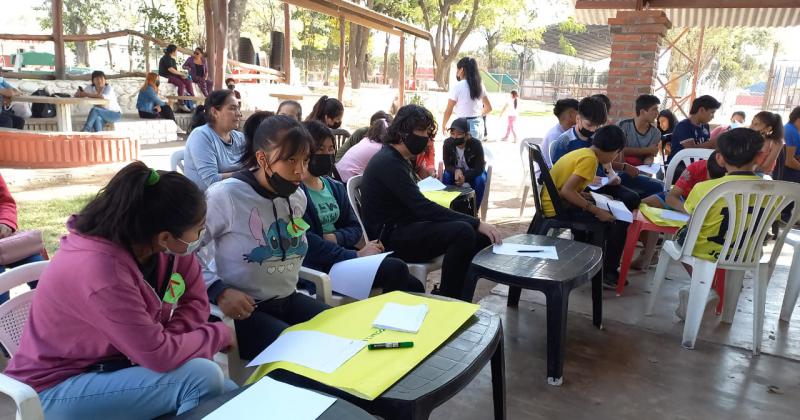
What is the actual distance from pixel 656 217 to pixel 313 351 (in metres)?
2.96

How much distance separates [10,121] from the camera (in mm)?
8398

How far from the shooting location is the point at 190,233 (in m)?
1.55

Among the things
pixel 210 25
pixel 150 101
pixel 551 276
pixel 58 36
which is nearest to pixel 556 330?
pixel 551 276

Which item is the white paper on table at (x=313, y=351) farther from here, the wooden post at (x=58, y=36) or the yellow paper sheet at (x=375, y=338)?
the wooden post at (x=58, y=36)

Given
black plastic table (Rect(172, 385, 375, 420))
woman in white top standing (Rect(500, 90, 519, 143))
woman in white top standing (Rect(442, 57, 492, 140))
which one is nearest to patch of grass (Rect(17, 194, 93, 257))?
black plastic table (Rect(172, 385, 375, 420))

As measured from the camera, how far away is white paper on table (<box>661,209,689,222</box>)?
12.0ft

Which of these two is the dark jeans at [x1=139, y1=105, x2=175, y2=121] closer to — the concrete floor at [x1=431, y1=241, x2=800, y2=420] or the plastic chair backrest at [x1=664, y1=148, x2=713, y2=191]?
the concrete floor at [x1=431, y1=241, x2=800, y2=420]

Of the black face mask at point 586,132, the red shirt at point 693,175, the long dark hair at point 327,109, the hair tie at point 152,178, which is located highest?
the long dark hair at point 327,109

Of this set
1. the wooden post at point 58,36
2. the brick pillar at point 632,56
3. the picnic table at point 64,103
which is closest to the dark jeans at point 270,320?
the brick pillar at point 632,56

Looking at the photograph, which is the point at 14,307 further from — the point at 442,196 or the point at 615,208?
the point at 615,208

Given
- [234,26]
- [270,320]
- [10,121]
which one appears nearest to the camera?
[270,320]

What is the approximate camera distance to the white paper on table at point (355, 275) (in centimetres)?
245

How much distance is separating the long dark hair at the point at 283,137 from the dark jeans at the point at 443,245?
45.2 inches

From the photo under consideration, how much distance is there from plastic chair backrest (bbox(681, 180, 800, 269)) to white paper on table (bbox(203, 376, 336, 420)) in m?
2.61
